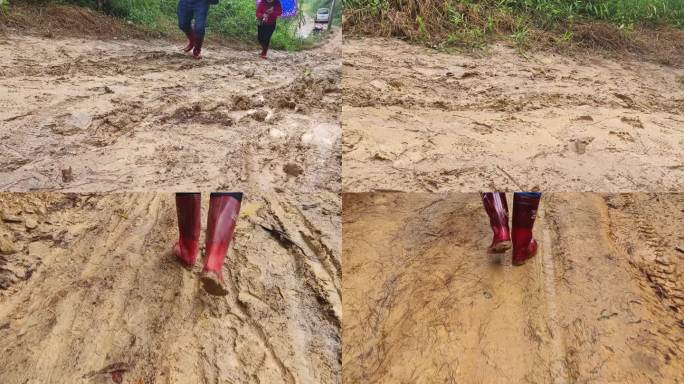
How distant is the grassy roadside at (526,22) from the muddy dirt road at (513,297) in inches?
122

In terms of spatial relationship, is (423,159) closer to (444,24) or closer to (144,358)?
(144,358)

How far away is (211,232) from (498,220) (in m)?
0.95

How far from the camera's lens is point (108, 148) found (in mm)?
2621

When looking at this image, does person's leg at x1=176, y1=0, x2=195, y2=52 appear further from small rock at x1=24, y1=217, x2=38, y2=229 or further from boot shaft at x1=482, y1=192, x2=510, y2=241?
boot shaft at x1=482, y1=192, x2=510, y2=241

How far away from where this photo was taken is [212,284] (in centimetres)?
157

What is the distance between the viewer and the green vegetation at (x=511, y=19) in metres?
4.96

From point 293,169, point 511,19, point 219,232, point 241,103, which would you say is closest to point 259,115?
point 241,103

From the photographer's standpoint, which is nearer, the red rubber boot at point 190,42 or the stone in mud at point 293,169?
the stone in mud at point 293,169

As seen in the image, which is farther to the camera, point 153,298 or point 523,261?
point 523,261

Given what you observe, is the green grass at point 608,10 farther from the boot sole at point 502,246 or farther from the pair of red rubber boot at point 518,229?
the boot sole at point 502,246

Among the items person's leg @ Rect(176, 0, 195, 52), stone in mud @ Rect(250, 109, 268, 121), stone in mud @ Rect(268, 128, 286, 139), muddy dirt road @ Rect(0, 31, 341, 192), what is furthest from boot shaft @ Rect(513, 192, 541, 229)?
person's leg @ Rect(176, 0, 195, 52)

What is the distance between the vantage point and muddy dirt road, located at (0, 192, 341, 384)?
1.41m

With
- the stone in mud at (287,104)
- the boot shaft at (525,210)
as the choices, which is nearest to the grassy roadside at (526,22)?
the stone in mud at (287,104)

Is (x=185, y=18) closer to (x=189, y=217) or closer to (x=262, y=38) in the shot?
(x=262, y=38)
